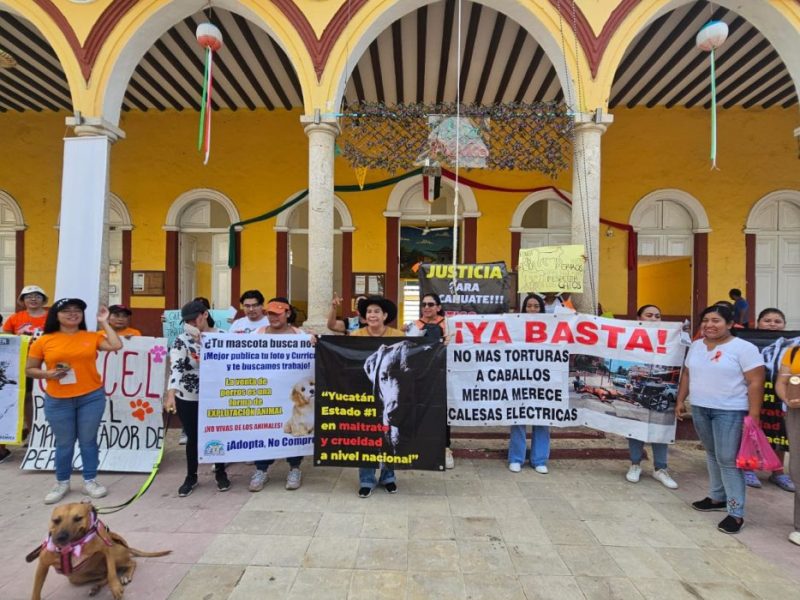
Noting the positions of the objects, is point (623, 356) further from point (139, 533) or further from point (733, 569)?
point (139, 533)

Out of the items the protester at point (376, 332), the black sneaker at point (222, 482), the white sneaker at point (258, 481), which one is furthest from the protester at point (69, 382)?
the protester at point (376, 332)

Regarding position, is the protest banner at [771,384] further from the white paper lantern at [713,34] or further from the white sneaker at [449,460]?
the white paper lantern at [713,34]

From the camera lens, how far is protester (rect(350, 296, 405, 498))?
4.08 m

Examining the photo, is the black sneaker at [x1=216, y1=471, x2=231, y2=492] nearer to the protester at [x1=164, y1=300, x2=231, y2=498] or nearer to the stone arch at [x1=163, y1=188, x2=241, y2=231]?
the protester at [x1=164, y1=300, x2=231, y2=498]

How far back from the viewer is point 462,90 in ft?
31.0

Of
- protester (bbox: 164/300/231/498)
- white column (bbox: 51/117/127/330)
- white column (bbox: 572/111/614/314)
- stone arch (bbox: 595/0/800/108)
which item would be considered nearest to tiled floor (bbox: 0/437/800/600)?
protester (bbox: 164/300/231/498)

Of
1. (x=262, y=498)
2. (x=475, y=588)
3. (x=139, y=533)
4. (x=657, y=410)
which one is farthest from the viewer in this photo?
(x=657, y=410)

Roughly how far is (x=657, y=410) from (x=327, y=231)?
176 inches

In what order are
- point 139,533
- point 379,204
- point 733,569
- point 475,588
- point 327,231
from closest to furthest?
point 475,588 → point 733,569 → point 139,533 → point 327,231 → point 379,204

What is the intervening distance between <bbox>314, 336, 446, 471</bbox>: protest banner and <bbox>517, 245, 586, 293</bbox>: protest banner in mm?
2321

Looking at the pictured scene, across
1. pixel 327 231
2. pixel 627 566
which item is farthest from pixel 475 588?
pixel 327 231

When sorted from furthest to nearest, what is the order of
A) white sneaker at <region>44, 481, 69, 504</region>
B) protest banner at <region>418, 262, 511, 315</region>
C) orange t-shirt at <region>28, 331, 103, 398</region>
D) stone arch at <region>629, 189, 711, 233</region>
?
1. stone arch at <region>629, 189, 711, 233</region>
2. protest banner at <region>418, 262, 511, 315</region>
3. white sneaker at <region>44, 481, 69, 504</region>
4. orange t-shirt at <region>28, 331, 103, 398</region>

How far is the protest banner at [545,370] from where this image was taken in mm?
4574

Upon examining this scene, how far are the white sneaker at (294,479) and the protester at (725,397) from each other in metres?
3.48
